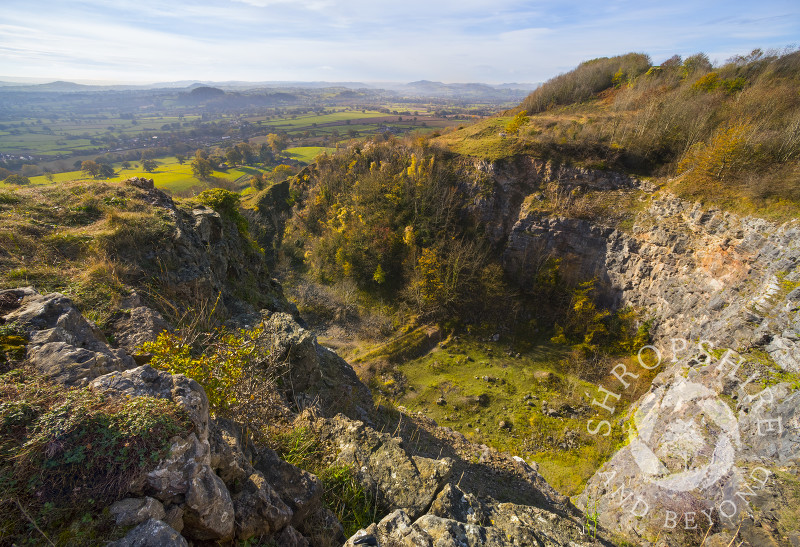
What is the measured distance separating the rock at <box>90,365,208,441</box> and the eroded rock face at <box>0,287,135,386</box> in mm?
567

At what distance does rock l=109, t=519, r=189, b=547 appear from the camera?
9.86 feet

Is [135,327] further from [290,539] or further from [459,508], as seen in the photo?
[459,508]

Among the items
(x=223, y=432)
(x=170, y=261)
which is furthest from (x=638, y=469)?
(x=170, y=261)

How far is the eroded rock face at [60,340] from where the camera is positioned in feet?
14.7

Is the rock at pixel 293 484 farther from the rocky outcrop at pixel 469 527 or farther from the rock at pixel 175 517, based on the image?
the rock at pixel 175 517

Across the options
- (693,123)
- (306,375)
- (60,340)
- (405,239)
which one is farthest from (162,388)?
(693,123)

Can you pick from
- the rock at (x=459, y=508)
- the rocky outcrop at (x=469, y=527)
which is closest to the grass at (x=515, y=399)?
the rocky outcrop at (x=469, y=527)

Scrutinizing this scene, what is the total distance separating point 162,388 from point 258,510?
221cm

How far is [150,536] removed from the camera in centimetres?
306

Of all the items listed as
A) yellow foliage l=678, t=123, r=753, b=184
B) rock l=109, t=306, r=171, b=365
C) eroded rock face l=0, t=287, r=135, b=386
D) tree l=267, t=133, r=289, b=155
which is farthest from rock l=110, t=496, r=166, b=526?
tree l=267, t=133, r=289, b=155

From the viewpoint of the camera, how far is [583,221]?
2853cm

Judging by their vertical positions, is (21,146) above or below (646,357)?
above

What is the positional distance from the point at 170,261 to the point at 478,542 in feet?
43.6

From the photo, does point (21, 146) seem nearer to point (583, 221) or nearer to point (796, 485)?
point (583, 221)
